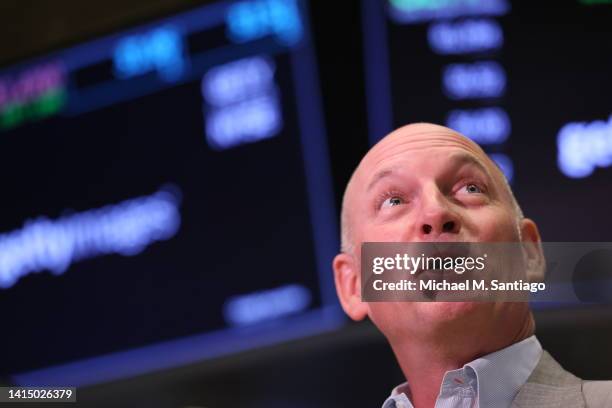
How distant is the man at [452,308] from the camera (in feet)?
3.90

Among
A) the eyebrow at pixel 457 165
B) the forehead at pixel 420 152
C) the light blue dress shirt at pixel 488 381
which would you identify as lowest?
the light blue dress shirt at pixel 488 381

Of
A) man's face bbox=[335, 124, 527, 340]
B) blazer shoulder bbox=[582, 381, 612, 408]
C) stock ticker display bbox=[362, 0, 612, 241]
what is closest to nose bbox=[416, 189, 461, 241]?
man's face bbox=[335, 124, 527, 340]

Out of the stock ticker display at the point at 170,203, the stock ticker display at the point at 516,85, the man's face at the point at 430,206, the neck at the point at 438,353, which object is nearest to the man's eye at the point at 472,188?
the man's face at the point at 430,206

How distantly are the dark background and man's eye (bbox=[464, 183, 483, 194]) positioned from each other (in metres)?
0.24

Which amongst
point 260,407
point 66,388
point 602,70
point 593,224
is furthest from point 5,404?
point 602,70

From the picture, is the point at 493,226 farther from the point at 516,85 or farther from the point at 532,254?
the point at 516,85

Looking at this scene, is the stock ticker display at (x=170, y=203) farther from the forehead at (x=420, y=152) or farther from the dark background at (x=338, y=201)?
the forehead at (x=420, y=152)

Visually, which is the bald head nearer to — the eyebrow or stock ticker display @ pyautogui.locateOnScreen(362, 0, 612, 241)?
the eyebrow

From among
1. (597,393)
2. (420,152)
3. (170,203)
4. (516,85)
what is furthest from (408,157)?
(170,203)

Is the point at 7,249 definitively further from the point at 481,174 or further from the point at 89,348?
the point at 481,174

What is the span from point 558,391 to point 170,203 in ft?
5.05

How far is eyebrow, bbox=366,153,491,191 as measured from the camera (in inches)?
50.1

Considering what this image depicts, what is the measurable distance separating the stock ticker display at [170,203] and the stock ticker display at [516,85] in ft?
0.72

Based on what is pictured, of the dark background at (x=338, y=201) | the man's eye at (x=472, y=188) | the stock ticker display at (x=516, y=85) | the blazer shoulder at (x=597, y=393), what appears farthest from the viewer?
the stock ticker display at (x=516, y=85)
